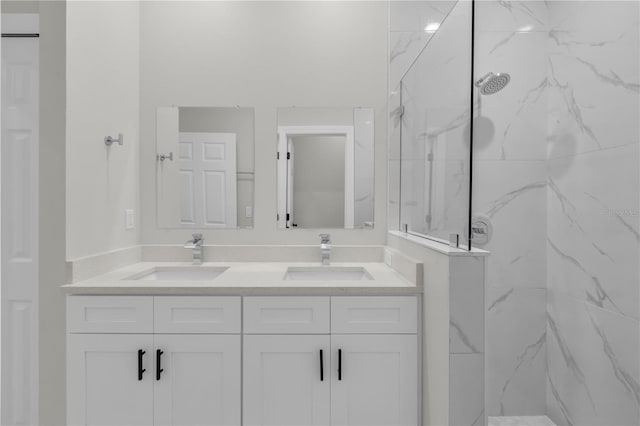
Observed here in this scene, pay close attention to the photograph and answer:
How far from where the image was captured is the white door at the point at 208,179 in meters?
2.19

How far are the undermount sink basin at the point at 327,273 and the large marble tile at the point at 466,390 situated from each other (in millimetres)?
795

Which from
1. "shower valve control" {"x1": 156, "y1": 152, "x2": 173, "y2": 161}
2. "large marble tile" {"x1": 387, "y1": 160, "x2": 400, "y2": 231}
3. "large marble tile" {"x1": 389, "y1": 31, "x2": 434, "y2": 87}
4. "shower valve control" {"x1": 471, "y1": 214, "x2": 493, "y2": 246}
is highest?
"large marble tile" {"x1": 389, "y1": 31, "x2": 434, "y2": 87}

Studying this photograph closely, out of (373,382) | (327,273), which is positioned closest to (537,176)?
(327,273)

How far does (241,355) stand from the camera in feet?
5.24

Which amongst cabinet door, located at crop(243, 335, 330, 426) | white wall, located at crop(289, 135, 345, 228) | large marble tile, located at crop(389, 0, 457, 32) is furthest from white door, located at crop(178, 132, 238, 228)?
large marble tile, located at crop(389, 0, 457, 32)

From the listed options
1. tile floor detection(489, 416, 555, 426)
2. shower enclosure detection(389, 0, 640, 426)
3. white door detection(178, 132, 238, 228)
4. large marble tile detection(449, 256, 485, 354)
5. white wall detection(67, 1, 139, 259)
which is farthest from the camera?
white door detection(178, 132, 238, 228)

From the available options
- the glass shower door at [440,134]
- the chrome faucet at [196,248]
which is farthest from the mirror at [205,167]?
the glass shower door at [440,134]

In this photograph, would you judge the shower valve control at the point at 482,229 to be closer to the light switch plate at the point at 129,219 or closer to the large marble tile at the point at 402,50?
the large marble tile at the point at 402,50

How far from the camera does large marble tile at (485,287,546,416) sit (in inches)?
81.7

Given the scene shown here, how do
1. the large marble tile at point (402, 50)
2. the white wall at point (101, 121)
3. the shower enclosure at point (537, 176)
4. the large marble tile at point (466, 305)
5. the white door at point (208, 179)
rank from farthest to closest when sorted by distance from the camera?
the white door at point (208, 179)
the large marble tile at point (402, 50)
the white wall at point (101, 121)
the shower enclosure at point (537, 176)
the large marble tile at point (466, 305)

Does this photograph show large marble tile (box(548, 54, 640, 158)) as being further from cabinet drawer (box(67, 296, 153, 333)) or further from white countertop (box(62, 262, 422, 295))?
cabinet drawer (box(67, 296, 153, 333))

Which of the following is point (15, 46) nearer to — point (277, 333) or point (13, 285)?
point (13, 285)

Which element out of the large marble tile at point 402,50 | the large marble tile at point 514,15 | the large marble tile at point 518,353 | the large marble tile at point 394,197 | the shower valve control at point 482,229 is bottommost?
the large marble tile at point 518,353

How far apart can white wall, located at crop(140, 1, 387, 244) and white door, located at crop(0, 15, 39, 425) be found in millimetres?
567
